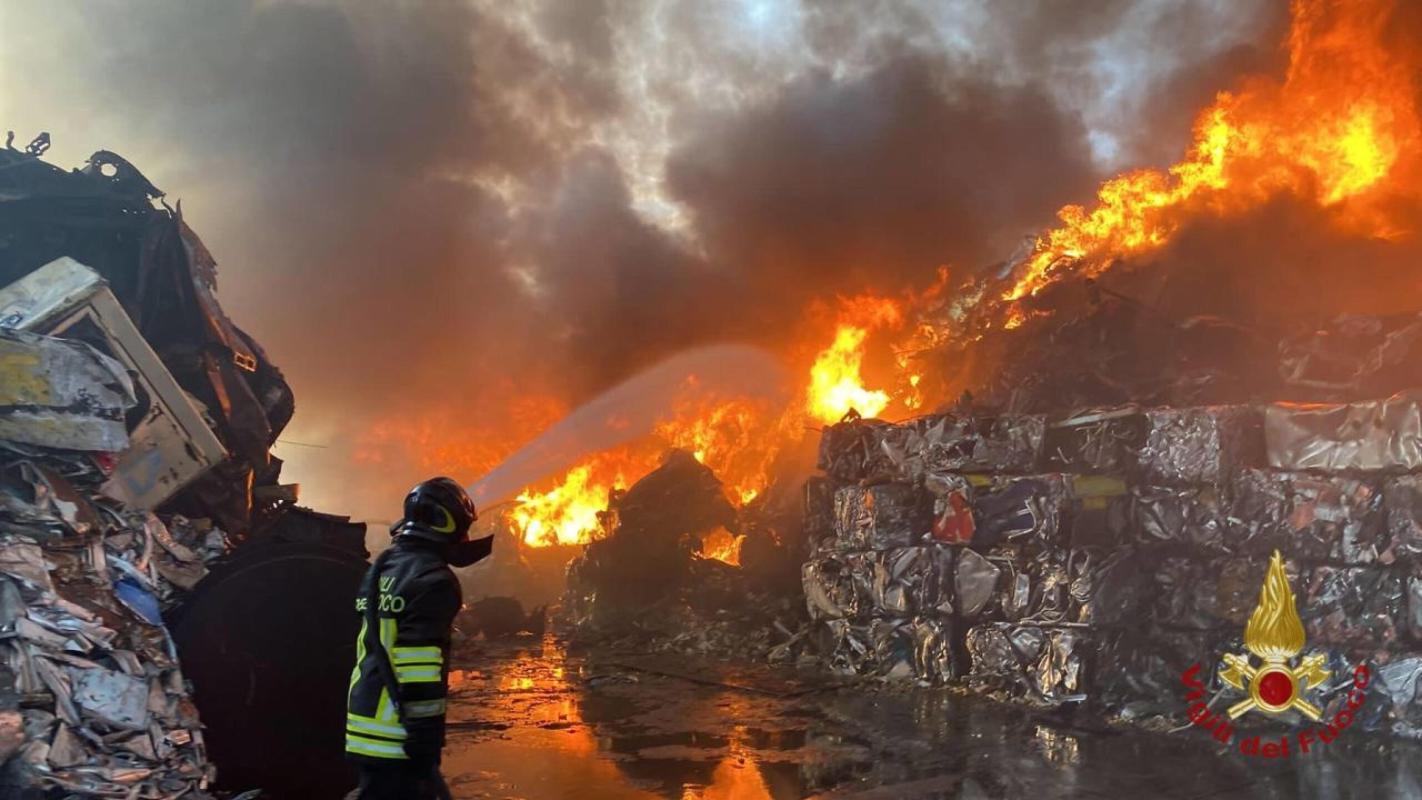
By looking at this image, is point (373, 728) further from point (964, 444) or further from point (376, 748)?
point (964, 444)

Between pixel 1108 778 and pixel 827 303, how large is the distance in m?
13.6

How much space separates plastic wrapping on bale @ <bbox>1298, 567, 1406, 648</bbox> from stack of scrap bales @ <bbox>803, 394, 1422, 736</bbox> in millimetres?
10

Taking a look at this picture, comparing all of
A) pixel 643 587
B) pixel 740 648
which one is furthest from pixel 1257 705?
pixel 643 587

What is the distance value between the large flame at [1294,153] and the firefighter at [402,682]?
11023 millimetres

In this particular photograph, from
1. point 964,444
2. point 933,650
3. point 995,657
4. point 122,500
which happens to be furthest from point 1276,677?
point 122,500

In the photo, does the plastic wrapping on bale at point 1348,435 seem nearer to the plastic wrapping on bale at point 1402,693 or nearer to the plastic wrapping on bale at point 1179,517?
the plastic wrapping on bale at point 1179,517

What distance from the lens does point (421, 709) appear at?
9.69ft

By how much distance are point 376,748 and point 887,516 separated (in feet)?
23.2

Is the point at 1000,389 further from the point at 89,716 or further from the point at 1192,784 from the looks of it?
the point at 89,716

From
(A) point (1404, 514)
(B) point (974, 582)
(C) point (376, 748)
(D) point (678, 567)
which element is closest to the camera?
(C) point (376, 748)

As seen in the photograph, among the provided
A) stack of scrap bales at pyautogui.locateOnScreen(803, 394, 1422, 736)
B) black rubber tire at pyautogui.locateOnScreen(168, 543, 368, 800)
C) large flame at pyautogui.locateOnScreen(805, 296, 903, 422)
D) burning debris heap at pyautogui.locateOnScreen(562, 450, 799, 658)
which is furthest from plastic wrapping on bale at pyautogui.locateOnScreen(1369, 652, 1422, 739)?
large flame at pyautogui.locateOnScreen(805, 296, 903, 422)

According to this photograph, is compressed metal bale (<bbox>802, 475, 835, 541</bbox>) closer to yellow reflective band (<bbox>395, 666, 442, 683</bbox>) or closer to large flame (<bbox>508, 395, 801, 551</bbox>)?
large flame (<bbox>508, 395, 801, 551</bbox>)

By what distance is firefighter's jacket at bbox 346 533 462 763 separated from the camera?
294 centimetres

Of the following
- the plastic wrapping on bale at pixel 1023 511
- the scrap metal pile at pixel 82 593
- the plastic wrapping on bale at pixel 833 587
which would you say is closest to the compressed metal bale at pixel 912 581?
the plastic wrapping on bale at pixel 833 587
